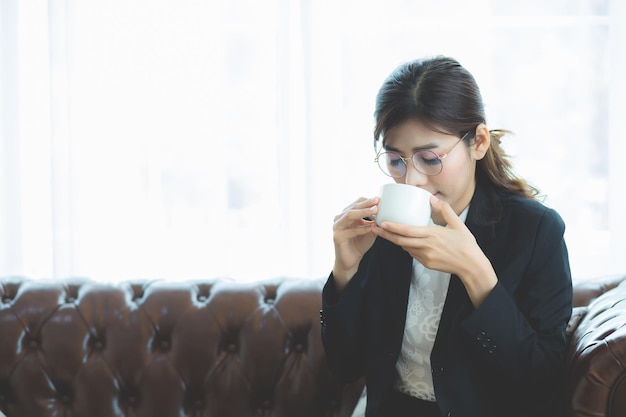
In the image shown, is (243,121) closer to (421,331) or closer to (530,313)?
(421,331)

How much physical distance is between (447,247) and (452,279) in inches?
7.6

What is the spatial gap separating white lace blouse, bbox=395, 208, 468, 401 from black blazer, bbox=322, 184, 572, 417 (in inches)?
1.1

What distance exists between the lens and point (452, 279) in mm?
1445

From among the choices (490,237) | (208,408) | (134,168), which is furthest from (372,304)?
(134,168)

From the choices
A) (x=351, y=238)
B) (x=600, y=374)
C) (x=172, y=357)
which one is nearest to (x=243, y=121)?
(x=172, y=357)

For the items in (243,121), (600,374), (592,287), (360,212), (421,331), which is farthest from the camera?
(243,121)

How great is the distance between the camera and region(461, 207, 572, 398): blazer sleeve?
1.31 m

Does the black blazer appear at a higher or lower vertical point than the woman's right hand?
lower

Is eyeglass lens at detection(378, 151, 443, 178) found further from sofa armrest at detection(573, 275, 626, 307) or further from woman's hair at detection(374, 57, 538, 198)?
sofa armrest at detection(573, 275, 626, 307)

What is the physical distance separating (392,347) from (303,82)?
1213 mm

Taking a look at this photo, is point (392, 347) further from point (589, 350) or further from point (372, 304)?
point (589, 350)

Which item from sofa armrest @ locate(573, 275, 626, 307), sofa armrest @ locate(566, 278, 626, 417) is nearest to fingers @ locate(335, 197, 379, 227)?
sofa armrest @ locate(566, 278, 626, 417)

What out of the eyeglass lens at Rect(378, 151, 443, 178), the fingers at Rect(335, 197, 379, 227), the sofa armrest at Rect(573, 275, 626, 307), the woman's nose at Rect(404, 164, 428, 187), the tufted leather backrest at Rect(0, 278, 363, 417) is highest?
the eyeglass lens at Rect(378, 151, 443, 178)

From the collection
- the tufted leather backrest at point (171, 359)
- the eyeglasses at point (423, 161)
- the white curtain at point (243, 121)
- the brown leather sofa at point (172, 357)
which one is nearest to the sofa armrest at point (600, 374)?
the eyeglasses at point (423, 161)
